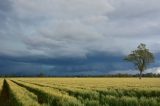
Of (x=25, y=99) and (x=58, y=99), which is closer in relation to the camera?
(x=58, y=99)

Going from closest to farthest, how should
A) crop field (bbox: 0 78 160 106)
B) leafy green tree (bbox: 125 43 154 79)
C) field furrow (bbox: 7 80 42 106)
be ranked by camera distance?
crop field (bbox: 0 78 160 106), field furrow (bbox: 7 80 42 106), leafy green tree (bbox: 125 43 154 79)

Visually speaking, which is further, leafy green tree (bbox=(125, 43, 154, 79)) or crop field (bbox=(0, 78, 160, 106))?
leafy green tree (bbox=(125, 43, 154, 79))

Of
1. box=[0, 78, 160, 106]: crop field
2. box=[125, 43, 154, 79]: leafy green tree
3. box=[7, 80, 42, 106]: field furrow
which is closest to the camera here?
box=[0, 78, 160, 106]: crop field

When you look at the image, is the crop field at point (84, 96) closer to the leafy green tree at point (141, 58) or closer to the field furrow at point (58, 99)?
the field furrow at point (58, 99)

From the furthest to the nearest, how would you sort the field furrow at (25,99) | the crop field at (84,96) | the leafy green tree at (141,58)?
the leafy green tree at (141,58) → the field furrow at (25,99) → the crop field at (84,96)

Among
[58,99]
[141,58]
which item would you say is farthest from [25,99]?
[141,58]

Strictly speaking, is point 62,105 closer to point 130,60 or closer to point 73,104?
point 73,104

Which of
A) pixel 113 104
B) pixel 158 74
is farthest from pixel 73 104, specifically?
pixel 158 74

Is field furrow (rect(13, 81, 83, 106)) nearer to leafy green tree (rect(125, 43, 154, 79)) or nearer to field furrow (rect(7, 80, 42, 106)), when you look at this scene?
field furrow (rect(7, 80, 42, 106))

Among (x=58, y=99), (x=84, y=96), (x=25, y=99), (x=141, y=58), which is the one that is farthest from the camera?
(x=141, y=58)


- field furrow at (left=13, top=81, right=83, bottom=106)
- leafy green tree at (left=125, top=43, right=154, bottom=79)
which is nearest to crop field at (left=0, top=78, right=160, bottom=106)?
field furrow at (left=13, top=81, right=83, bottom=106)

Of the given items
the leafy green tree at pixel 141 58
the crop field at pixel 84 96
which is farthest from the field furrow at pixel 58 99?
the leafy green tree at pixel 141 58

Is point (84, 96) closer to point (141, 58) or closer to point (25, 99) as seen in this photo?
point (25, 99)

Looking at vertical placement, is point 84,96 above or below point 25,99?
above
